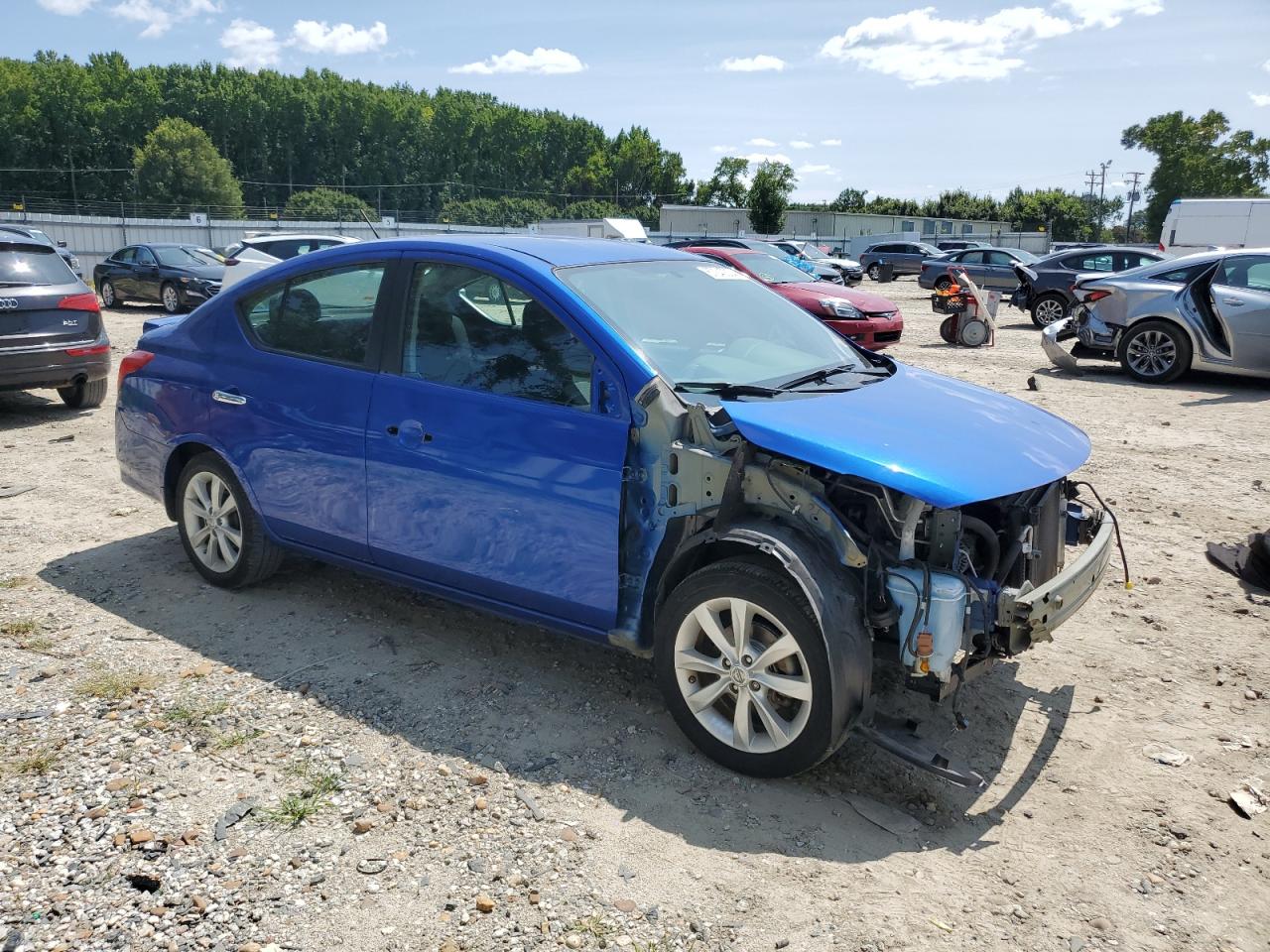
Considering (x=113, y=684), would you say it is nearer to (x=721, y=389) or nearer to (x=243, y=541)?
(x=243, y=541)

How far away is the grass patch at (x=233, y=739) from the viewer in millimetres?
3671

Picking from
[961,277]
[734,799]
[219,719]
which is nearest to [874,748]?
[734,799]

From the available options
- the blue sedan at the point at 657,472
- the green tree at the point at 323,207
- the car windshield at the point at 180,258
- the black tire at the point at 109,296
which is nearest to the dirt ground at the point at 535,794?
the blue sedan at the point at 657,472

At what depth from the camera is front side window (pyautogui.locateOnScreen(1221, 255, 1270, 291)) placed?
10.9m

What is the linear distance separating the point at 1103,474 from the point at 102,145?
125 metres

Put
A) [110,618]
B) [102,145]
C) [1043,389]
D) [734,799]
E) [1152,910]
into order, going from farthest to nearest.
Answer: [102,145] → [1043,389] → [110,618] → [734,799] → [1152,910]

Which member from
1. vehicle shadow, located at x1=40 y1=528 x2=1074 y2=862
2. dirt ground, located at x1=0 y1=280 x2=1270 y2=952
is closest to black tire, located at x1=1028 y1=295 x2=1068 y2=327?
dirt ground, located at x1=0 y1=280 x2=1270 y2=952

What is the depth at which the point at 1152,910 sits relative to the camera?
285cm

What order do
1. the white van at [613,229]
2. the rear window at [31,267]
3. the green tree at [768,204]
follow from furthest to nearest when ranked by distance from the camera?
the green tree at [768,204] → the white van at [613,229] → the rear window at [31,267]

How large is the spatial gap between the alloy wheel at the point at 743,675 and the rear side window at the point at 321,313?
6.52 feet

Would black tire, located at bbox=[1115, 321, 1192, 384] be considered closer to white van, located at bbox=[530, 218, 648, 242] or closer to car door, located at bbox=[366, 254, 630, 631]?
car door, located at bbox=[366, 254, 630, 631]

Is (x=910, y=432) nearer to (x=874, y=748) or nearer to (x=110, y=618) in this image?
(x=874, y=748)

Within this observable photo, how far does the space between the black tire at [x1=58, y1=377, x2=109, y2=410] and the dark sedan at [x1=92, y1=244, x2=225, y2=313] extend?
10032 mm

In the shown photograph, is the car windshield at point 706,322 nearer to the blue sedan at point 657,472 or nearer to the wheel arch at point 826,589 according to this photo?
the blue sedan at point 657,472
